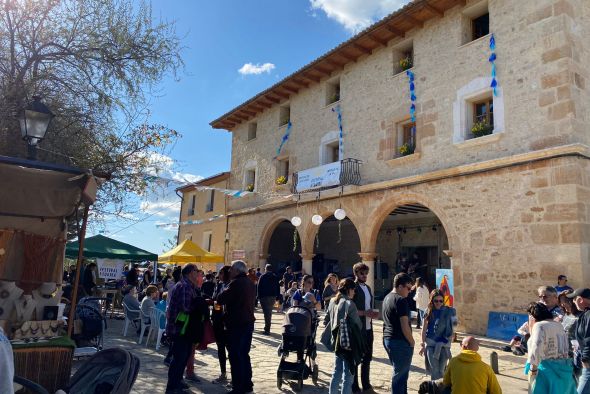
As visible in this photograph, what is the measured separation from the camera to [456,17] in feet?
37.7

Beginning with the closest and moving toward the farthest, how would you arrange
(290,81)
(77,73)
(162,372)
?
(162,372) → (77,73) → (290,81)

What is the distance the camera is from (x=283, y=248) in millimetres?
20609

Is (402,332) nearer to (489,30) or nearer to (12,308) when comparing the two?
(12,308)

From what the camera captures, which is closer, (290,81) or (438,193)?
(438,193)

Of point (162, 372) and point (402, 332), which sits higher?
→ point (402, 332)

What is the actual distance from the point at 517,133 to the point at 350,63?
21.3ft

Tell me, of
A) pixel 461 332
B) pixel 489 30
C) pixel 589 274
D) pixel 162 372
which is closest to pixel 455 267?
pixel 461 332

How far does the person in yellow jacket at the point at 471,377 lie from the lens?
3.52 m

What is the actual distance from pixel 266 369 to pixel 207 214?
55.7 ft

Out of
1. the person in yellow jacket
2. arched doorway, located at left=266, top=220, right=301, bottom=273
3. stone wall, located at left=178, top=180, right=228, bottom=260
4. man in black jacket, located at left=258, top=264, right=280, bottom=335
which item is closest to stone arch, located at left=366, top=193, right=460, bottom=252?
man in black jacket, located at left=258, top=264, right=280, bottom=335

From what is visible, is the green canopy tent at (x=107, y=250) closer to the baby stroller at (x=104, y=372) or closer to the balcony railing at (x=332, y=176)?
the balcony railing at (x=332, y=176)

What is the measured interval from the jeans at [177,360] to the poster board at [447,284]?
7313 millimetres

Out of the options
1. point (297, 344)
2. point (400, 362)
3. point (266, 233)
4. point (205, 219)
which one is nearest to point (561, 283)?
point (400, 362)

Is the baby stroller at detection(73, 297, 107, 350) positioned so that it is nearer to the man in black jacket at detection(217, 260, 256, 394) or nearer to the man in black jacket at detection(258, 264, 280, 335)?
the man in black jacket at detection(217, 260, 256, 394)
